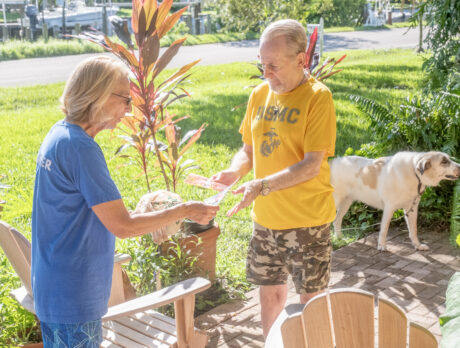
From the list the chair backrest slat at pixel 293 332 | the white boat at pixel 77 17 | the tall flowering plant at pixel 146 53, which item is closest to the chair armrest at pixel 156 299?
the chair backrest slat at pixel 293 332

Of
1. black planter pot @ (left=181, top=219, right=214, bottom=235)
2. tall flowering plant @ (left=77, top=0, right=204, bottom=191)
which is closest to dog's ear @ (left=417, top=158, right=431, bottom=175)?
black planter pot @ (left=181, top=219, right=214, bottom=235)

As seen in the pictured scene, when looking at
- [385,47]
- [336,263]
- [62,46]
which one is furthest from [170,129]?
[385,47]

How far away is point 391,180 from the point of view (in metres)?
5.62

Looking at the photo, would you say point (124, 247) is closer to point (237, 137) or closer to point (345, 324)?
point (345, 324)

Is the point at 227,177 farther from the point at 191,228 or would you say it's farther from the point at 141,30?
the point at 141,30

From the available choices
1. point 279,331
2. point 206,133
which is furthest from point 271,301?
point 206,133

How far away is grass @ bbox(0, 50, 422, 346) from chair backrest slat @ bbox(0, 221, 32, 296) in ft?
2.39

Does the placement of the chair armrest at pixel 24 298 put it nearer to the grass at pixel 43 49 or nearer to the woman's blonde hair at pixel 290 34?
the woman's blonde hair at pixel 290 34

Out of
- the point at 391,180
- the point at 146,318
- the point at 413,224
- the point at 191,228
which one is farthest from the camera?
the point at 413,224

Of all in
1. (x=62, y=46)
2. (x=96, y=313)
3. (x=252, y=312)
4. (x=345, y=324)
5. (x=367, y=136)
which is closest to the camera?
(x=345, y=324)

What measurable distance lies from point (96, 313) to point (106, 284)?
13 centimetres

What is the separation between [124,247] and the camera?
190 inches

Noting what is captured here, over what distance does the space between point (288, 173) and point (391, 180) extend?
2.96 metres

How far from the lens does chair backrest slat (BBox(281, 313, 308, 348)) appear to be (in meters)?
2.13
